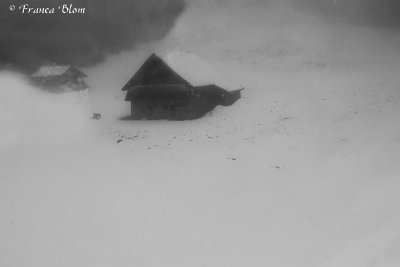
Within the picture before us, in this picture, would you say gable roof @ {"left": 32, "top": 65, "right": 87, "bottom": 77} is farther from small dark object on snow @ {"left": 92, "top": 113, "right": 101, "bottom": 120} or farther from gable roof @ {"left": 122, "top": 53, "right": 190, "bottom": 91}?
gable roof @ {"left": 122, "top": 53, "right": 190, "bottom": 91}

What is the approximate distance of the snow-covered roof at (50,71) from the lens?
3712 centimetres

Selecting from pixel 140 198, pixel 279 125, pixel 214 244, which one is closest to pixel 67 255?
pixel 140 198

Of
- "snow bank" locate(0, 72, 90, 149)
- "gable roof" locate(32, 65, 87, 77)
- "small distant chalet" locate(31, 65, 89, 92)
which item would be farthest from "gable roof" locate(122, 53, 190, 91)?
"gable roof" locate(32, 65, 87, 77)

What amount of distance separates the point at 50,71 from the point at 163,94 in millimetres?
22026

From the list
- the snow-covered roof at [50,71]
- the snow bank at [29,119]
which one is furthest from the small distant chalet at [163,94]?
the snow-covered roof at [50,71]

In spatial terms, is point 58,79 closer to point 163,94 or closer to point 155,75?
point 155,75

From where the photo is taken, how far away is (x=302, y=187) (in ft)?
32.9

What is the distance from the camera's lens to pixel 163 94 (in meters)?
23.3

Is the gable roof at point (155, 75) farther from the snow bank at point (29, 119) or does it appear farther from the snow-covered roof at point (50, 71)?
the snow-covered roof at point (50, 71)

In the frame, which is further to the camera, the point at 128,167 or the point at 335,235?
the point at 128,167

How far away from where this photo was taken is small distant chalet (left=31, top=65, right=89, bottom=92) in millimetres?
36438

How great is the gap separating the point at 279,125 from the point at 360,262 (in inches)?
471

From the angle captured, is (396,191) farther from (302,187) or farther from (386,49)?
(386,49)

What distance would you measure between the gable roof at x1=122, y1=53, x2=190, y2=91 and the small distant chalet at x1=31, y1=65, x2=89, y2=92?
16.2 metres
